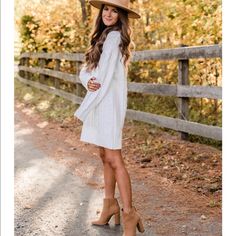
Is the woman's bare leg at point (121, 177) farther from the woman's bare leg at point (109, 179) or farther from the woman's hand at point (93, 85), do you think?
the woman's hand at point (93, 85)

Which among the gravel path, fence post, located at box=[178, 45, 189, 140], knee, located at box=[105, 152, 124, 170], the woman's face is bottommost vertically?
the gravel path

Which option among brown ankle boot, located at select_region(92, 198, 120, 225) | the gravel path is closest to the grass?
the gravel path

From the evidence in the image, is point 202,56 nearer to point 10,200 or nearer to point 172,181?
point 172,181

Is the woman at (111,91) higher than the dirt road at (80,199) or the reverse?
higher

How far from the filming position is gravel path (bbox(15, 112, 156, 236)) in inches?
152

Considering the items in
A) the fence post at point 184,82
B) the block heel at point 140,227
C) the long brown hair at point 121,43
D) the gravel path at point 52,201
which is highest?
the long brown hair at point 121,43

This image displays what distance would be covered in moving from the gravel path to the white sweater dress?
676mm

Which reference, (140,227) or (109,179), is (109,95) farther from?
(140,227)

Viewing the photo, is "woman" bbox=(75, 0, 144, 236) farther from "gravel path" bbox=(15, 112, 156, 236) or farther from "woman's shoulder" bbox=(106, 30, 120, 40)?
"gravel path" bbox=(15, 112, 156, 236)

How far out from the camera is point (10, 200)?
267 cm

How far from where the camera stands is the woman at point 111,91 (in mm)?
3609

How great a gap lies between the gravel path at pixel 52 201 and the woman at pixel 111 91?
1.30ft

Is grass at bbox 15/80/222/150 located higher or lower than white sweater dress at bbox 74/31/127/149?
lower

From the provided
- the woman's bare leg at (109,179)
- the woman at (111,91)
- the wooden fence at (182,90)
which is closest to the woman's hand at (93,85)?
the woman at (111,91)
